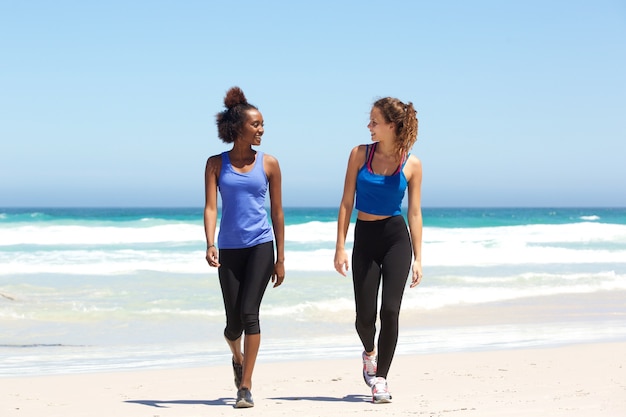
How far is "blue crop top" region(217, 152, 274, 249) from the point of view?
4922 millimetres

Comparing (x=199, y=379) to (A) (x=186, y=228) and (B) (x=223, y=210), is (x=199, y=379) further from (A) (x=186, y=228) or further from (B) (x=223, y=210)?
(A) (x=186, y=228)

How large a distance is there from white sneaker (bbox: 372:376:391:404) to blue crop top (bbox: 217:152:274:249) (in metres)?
1.14

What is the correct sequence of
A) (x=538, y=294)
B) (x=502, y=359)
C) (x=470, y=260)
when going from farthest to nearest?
(x=470, y=260) < (x=538, y=294) < (x=502, y=359)

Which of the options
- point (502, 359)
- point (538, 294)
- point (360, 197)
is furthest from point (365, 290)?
point (538, 294)

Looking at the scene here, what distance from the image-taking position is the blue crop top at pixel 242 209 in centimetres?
492

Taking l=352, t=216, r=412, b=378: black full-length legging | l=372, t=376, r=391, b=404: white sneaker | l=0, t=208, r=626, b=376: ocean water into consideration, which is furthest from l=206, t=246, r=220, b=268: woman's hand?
l=0, t=208, r=626, b=376: ocean water

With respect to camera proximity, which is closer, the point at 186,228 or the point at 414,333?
the point at 414,333

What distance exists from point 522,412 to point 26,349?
17.0 ft

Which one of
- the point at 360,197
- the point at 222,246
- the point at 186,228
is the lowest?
the point at 186,228

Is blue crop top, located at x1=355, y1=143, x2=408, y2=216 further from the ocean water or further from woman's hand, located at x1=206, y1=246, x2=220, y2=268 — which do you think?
the ocean water

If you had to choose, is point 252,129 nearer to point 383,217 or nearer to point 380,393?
point 383,217

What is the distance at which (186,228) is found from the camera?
3675 cm

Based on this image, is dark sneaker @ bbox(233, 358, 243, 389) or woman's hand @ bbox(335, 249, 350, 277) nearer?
woman's hand @ bbox(335, 249, 350, 277)

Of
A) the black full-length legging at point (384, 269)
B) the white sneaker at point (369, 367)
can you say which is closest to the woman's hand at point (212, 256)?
the black full-length legging at point (384, 269)
